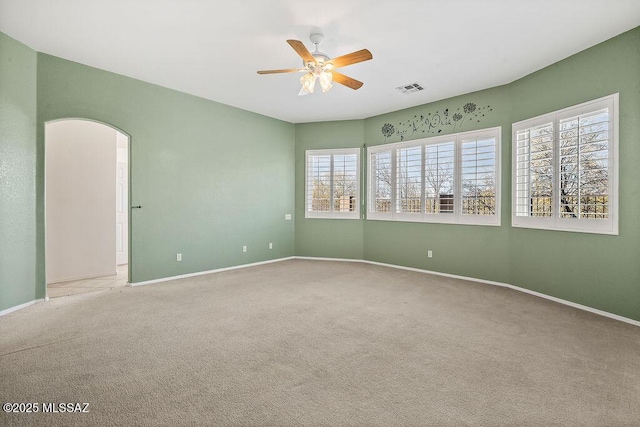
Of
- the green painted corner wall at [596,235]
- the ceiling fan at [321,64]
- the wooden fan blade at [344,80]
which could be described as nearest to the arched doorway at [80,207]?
the ceiling fan at [321,64]

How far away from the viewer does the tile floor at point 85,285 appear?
169 inches

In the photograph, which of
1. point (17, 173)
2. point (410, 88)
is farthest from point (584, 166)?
point (17, 173)

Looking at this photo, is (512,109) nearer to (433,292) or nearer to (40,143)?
(433,292)

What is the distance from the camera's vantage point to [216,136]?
5.56 meters

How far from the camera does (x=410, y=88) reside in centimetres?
486

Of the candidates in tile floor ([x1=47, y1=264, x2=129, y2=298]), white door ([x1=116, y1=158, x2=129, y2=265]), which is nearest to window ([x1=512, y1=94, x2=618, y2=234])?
tile floor ([x1=47, y1=264, x2=129, y2=298])

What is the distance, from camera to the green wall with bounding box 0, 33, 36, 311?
3.40 meters

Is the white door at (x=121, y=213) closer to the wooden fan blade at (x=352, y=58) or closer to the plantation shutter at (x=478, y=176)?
the wooden fan blade at (x=352, y=58)

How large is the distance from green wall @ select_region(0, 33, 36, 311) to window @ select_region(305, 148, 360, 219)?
14.7 ft

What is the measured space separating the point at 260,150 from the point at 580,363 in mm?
5632

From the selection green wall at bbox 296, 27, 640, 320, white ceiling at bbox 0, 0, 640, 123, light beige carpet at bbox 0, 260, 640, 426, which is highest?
white ceiling at bbox 0, 0, 640, 123

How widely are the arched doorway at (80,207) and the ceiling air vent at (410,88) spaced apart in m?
4.25

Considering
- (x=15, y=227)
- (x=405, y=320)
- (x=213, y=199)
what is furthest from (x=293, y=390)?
(x=213, y=199)

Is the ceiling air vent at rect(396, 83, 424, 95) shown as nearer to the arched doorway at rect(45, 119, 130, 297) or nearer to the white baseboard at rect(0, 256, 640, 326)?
the white baseboard at rect(0, 256, 640, 326)
